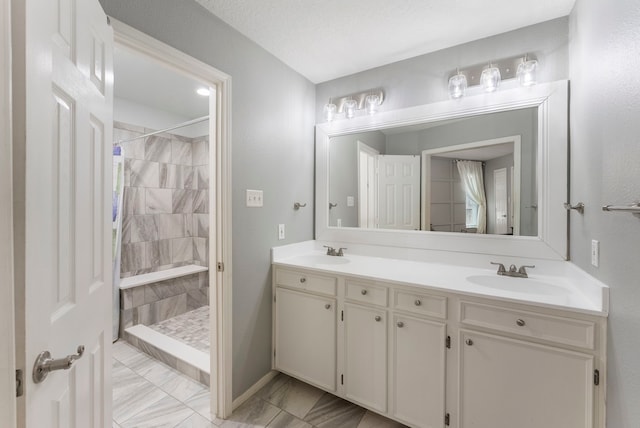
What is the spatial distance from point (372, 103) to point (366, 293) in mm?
1472

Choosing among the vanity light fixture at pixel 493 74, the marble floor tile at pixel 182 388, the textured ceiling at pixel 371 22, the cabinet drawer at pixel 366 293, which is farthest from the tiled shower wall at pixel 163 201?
the vanity light fixture at pixel 493 74

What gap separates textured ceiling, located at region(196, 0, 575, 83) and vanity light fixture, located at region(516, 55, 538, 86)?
9.7 inches

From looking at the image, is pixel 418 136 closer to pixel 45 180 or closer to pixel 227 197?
pixel 227 197

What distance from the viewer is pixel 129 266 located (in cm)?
312

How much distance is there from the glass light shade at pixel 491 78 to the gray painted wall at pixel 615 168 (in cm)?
41

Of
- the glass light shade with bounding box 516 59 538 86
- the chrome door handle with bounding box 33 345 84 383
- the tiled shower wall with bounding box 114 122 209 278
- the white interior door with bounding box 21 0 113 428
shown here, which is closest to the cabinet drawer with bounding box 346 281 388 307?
the white interior door with bounding box 21 0 113 428

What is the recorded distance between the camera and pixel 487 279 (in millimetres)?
1662

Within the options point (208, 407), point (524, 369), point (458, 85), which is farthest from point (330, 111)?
point (208, 407)

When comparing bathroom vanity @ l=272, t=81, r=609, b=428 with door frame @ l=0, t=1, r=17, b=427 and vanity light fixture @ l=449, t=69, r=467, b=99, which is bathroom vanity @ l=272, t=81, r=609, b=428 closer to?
vanity light fixture @ l=449, t=69, r=467, b=99

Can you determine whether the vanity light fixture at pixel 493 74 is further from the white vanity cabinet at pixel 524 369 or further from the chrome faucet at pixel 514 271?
the white vanity cabinet at pixel 524 369

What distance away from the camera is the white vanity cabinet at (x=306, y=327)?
1.84 metres

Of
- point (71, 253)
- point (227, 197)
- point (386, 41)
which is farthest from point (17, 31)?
point (386, 41)

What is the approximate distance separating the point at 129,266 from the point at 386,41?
11.1ft

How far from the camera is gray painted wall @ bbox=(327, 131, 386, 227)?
240 cm
